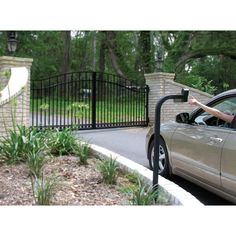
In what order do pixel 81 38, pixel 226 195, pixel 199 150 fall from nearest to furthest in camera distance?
pixel 226 195, pixel 199 150, pixel 81 38

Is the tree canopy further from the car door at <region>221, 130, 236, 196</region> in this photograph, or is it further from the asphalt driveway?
the car door at <region>221, 130, 236, 196</region>

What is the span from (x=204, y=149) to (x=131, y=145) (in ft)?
13.9

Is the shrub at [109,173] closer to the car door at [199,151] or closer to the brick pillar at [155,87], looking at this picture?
the car door at [199,151]

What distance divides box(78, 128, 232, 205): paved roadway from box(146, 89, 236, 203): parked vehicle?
12.8 inches

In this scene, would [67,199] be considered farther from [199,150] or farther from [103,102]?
[103,102]

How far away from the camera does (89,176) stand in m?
4.59

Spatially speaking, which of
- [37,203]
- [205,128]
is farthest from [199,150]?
[37,203]

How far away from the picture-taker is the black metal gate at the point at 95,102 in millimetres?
11477

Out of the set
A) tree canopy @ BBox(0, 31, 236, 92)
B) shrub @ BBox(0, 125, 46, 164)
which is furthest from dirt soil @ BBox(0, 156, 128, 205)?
tree canopy @ BBox(0, 31, 236, 92)

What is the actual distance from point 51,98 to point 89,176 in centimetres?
793

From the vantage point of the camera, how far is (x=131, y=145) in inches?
336

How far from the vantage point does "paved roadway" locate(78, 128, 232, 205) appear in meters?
4.97

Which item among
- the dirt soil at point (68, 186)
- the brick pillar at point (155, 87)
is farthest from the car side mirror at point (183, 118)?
the brick pillar at point (155, 87)

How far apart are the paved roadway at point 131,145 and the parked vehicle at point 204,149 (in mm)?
324
